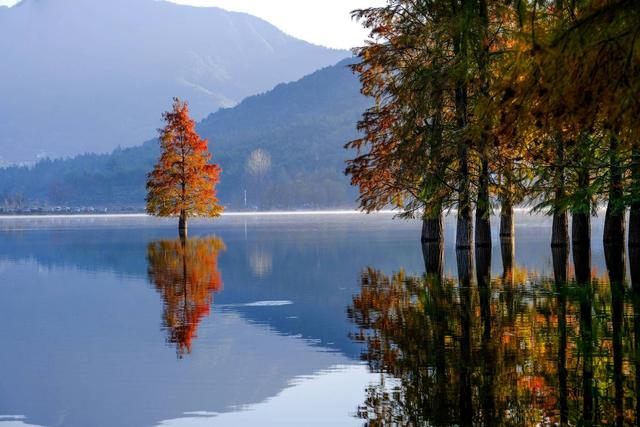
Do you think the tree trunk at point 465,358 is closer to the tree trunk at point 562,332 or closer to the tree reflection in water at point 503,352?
the tree reflection in water at point 503,352

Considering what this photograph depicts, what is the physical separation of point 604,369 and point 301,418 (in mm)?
4308

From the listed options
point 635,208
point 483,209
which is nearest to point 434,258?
point 483,209

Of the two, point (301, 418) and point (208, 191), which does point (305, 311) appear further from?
point (208, 191)

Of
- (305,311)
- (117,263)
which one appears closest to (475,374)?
(305,311)

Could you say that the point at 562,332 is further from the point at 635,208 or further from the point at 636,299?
the point at 635,208

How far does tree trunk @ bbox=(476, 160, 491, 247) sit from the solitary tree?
33.1 m

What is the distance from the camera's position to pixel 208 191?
228 ft

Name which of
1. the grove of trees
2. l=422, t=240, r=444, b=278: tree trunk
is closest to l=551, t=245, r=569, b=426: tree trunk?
the grove of trees

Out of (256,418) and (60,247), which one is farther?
(60,247)

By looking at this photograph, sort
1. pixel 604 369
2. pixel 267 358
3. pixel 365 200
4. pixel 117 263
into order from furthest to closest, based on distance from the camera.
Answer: pixel 365 200 < pixel 117 263 < pixel 267 358 < pixel 604 369

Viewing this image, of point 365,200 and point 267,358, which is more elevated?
point 365,200

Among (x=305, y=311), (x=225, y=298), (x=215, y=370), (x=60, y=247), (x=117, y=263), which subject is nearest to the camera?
(x=215, y=370)

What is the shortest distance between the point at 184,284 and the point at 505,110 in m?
19.9

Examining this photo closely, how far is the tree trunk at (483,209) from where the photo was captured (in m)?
35.7
